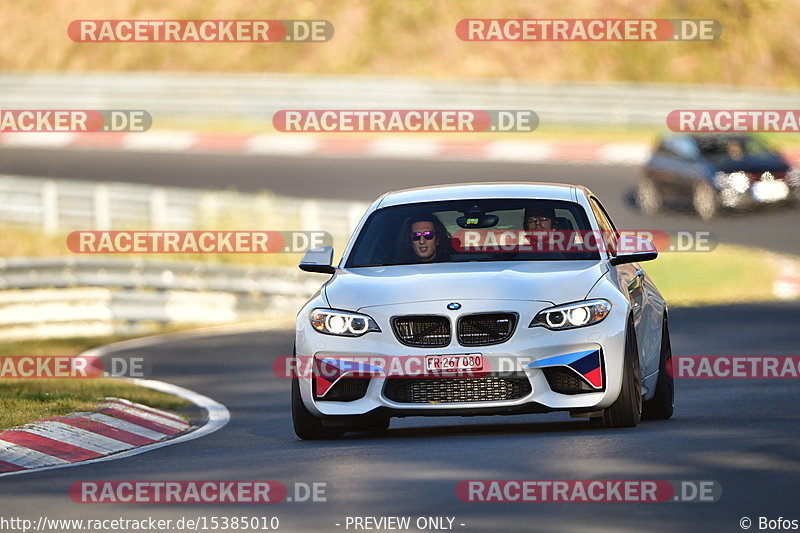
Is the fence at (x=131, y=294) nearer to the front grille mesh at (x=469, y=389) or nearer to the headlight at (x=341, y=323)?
the headlight at (x=341, y=323)

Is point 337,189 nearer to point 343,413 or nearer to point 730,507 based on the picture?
point 343,413

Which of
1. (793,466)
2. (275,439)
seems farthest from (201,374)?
(793,466)

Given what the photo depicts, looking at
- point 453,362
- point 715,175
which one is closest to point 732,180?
point 715,175

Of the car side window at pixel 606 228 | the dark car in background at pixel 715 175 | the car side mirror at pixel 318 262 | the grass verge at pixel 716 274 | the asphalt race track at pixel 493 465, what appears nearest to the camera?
the asphalt race track at pixel 493 465

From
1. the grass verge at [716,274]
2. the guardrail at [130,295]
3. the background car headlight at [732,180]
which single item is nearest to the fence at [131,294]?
the guardrail at [130,295]

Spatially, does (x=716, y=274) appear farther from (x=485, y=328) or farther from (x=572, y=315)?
(x=485, y=328)

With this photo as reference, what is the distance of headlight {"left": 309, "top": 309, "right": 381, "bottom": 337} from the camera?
10.2 m

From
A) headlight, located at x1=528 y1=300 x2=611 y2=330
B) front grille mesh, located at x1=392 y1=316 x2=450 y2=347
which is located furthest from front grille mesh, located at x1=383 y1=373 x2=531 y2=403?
headlight, located at x1=528 y1=300 x2=611 y2=330

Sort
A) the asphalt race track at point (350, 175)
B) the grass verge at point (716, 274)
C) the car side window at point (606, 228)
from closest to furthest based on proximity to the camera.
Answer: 1. the car side window at point (606, 228)
2. the grass verge at point (716, 274)
3. the asphalt race track at point (350, 175)

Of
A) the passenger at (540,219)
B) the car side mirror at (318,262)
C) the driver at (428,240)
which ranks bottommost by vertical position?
the car side mirror at (318,262)

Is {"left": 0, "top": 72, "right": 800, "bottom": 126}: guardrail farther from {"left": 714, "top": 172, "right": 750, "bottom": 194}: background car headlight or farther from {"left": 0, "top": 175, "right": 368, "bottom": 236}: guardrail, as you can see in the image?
{"left": 0, "top": 175, "right": 368, "bottom": 236}: guardrail

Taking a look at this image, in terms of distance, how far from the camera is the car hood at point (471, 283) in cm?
1017

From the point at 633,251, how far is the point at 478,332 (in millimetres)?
1385

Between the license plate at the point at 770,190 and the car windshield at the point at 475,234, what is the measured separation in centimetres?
1998
